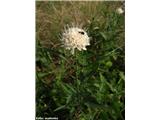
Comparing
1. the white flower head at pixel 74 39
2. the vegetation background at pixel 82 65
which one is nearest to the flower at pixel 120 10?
the vegetation background at pixel 82 65

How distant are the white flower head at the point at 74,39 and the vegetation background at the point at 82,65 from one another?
37 millimetres

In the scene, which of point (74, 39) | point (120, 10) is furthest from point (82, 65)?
point (120, 10)

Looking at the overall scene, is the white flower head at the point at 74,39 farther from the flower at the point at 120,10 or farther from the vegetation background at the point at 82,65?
the flower at the point at 120,10

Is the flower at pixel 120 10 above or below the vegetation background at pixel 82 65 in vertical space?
above

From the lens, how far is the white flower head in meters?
2.36

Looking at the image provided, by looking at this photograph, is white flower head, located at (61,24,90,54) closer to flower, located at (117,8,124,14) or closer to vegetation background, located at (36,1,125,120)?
vegetation background, located at (36,1,125,120)

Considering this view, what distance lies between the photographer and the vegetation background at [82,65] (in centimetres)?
232

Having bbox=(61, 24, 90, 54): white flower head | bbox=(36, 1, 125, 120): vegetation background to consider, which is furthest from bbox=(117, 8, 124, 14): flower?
bbox=(61, 24, 90, 54): white flower head

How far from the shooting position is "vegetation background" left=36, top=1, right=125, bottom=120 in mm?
2322

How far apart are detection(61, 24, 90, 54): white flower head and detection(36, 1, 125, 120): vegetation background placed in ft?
0.12

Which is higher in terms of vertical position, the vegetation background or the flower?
the flower
